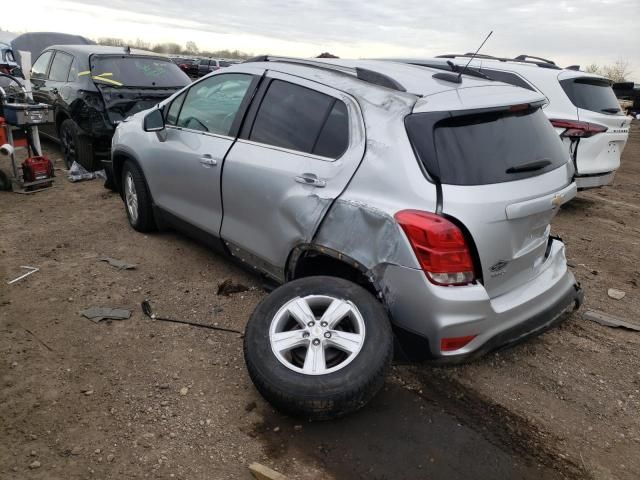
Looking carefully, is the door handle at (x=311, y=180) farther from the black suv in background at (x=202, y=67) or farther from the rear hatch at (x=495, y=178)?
the black suv in background at (x=202, y=67)

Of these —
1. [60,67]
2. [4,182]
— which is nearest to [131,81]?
[60,67]

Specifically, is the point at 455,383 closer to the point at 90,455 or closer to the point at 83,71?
the point at 90,455

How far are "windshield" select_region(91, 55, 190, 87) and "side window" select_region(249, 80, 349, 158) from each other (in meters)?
4.34

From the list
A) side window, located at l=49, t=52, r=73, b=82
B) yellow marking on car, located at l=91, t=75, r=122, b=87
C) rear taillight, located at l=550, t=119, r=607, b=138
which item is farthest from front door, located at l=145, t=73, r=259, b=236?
rear taillight, located at l=550, t=119, r=607, b=138

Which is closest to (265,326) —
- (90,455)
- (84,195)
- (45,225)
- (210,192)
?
(90,455)

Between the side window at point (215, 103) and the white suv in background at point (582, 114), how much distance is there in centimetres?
317

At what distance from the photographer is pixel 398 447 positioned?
2.62m

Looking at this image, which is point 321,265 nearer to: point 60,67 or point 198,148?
point 198,148

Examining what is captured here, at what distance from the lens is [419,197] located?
2.66 m

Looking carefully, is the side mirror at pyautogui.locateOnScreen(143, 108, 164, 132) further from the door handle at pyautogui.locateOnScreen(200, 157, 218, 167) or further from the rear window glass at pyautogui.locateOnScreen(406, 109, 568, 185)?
the rear window glass at pyautogui.locateOnScreen(406, 109, 568, 185)

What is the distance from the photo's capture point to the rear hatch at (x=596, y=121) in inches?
247

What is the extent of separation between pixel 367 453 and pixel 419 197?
4.23 feet

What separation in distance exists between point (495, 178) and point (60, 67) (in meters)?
7.34

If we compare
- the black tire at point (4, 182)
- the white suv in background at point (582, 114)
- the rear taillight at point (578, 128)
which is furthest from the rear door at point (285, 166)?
the black tire at point (4, 182)
